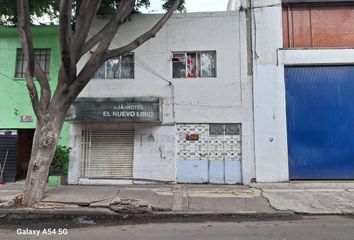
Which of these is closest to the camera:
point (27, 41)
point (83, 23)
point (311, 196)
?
point (27, 41)

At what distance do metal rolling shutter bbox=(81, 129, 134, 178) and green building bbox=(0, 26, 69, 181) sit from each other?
1022 millimetres

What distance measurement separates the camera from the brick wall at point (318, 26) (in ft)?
45.9

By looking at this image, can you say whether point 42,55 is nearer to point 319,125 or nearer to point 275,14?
point 275,14

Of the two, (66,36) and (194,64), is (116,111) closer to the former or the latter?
(194,64)

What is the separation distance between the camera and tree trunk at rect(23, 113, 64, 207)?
9.39m

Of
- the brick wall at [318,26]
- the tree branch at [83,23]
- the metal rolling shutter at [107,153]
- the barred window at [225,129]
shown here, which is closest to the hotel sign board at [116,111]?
the metal rolling shutter at [107,153]

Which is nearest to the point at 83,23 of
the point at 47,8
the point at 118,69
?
the point at 118,69

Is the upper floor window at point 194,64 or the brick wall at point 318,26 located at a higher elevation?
the brick wall at point 318,26

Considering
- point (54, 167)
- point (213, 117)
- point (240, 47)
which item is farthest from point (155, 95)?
point (54, 167)

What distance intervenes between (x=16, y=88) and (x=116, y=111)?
4.48m

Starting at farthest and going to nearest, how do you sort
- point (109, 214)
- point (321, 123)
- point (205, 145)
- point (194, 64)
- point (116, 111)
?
point (194, 64)
point (205, 145)
point (321, 123)
point (116, 111)
point (109, 214)

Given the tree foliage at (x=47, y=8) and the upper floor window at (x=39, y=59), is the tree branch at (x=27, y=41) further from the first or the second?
the upper floor window at (x=39, y=59)

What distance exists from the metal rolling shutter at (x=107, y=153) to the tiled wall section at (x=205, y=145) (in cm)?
202

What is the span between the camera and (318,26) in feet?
46.3
